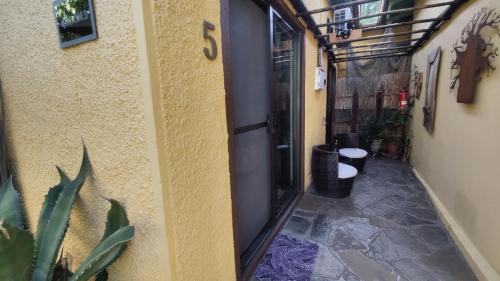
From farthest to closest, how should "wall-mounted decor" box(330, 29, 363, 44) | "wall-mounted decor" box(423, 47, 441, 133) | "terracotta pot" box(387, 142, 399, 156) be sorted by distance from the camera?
"terracotta pot" box(387, 142, 399, 156), "wall-mounted decor" box(330, 29, 363, 44), "wall-mounted decor" box(423, 47, 441, 133)

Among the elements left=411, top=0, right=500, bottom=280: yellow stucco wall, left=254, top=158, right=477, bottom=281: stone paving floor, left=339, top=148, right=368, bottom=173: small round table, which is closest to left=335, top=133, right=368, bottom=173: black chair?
left=339, top=148, right=368, bottom=173: small round table

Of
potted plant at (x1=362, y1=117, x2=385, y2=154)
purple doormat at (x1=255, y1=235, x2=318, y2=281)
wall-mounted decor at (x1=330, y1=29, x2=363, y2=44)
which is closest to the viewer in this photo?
purple doormat at (x1=255, y1=235, x2=318, y2=281)

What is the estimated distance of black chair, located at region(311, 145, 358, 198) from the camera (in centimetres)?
289

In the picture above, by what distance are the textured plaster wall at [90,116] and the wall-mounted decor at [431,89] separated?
12.7 ft

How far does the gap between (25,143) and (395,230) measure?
3.06 m

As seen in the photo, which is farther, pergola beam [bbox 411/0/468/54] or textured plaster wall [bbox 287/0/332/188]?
textured plaster wall [bbox 287/0/332/188]

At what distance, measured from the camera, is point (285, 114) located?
2.59 m

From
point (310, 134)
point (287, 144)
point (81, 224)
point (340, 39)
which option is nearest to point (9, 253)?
point (81, 224)

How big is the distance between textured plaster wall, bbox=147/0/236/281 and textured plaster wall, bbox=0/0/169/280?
6 cm

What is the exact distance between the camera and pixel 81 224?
92 centimetres

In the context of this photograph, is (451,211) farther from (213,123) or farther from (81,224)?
(81,224)

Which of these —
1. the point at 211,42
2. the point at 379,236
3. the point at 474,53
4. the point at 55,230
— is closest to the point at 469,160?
the point at 474,53

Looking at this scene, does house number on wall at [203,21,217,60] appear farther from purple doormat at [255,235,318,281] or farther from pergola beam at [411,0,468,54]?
pergola beam at [411,0,468,54]

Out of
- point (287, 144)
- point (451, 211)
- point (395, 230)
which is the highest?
point (287, 144)
